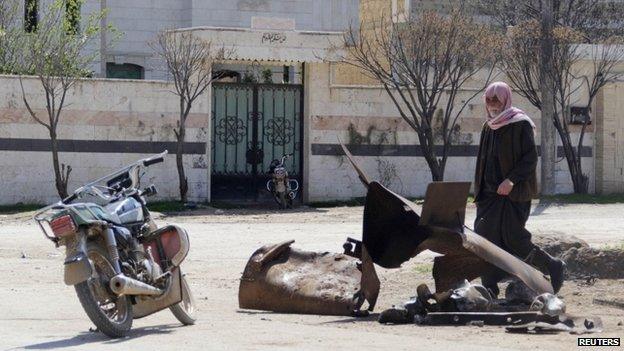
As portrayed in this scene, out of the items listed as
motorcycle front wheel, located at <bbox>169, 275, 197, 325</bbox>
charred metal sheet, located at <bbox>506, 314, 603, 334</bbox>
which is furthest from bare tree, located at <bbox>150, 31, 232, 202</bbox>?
charred metal sheet, located at <bbox>506, 314, 603, 334</bbox>

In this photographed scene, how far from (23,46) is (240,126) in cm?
516

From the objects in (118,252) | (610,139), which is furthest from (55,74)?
(118,252)

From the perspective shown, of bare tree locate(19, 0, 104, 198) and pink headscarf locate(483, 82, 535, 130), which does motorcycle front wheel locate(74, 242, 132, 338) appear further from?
bare tree locate(19, 0, 104, 198)

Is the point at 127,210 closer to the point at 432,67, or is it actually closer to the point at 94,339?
the point at 94,339

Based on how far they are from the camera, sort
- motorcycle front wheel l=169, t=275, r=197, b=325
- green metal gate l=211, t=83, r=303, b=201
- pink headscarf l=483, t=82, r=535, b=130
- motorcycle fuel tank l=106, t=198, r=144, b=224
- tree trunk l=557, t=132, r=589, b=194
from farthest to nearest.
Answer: tree trunk l=557, t=132, r=589, b=194, green metal gate l=211, t=83, r=303, b=201, pink headscarf l=483, t=82, r=535, b=130, motorcycle front wheel l=169, t=275, r=197, b=325, motorcycle fuel tank l=106, t=198, r=144, b=224

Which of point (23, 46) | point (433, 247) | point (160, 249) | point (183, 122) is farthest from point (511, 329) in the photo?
point (23, 46)

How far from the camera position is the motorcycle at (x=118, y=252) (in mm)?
8555

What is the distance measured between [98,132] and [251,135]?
3236 mm

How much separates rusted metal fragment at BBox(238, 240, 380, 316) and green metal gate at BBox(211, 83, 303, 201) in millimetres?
14351

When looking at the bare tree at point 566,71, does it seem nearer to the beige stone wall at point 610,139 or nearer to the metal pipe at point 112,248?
the beige stone wall at point 610,139

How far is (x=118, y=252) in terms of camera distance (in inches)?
356

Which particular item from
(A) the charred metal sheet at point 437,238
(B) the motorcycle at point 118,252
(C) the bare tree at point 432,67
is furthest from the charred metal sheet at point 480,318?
(C) the bare tree at point 432,67

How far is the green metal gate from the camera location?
25375 mm

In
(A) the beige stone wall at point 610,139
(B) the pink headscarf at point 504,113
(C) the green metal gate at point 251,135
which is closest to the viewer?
(B) the pink headscarf at point 504,113
